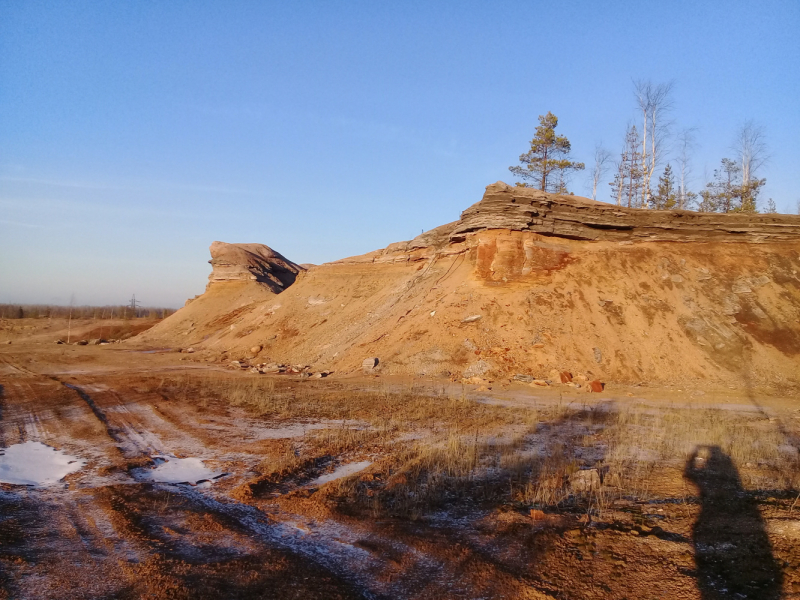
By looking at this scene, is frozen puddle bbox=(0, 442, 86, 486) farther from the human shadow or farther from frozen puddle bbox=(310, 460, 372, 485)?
the human shadow

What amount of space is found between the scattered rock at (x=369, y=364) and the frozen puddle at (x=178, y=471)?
1138cm

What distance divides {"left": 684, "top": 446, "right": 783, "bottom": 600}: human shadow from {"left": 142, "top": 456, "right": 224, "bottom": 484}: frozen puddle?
18.9 feet

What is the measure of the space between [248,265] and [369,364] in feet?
94.7

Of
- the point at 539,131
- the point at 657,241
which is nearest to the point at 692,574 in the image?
the point at 657,241

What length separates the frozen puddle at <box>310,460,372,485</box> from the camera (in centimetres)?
684

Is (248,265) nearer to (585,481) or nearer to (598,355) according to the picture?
(598,355)

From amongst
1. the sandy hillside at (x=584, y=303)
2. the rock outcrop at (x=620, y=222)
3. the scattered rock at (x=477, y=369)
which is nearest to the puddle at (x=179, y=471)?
the sandy hillside at (x=584, y=303)

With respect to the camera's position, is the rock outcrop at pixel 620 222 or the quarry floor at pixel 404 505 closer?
the quarry floor at pixel 404 505

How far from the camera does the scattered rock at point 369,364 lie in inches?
750

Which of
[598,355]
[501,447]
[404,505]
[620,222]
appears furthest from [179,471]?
[620,222]

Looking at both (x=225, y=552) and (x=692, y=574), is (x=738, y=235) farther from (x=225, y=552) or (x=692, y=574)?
(x=225, y=552)

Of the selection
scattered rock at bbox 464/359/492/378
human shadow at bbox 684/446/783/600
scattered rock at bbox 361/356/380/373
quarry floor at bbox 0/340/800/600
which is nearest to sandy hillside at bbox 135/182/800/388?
scattered rock at bbox 464/359/492/378

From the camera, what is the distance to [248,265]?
1764 inches

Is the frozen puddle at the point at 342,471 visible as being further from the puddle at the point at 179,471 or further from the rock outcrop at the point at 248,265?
the rock outcrop at the point at 248,265
